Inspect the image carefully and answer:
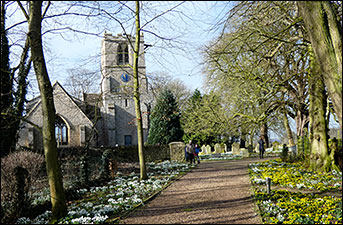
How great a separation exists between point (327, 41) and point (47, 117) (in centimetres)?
626

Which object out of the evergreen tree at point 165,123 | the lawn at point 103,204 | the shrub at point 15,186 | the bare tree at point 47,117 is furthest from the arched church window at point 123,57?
the shrub at point 15,186

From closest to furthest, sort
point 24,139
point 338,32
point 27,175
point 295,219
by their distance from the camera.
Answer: point 338,32 → point 295,219 → point 27,175 → point 24,139

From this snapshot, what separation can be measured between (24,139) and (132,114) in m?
18.0

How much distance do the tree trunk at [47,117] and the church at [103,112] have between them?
242 inches

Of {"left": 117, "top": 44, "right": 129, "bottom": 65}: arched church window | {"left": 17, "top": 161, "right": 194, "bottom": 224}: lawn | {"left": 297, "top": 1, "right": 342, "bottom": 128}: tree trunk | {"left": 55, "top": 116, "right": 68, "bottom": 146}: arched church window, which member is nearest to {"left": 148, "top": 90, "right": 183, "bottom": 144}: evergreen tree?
{"left": 117, "top": 44, "right": 129, "bottom": 65}: arched church window

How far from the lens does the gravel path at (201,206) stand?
276 inches

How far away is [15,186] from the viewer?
27.2 ft

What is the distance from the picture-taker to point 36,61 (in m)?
7.81

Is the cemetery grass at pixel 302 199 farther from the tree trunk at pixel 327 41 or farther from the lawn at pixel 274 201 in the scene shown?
the tree trunk at pixel 327 41

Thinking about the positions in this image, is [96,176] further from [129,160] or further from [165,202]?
[129,160]

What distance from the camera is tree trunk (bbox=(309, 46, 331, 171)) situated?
46.2 feet

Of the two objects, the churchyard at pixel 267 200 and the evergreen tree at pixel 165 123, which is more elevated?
the evergreen tree at pixel 165 123

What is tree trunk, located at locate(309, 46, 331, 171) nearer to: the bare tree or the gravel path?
the gravel path

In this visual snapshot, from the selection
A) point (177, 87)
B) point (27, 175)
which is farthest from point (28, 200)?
point (177, 87)
